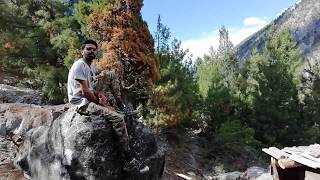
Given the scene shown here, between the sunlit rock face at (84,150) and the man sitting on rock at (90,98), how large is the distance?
234 mm

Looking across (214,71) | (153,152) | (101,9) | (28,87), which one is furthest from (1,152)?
(214,71)

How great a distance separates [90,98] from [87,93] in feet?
0.53

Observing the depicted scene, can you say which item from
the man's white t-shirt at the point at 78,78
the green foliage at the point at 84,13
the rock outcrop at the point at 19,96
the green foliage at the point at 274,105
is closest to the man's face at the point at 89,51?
the man's white t-shirt at the point at 78,78

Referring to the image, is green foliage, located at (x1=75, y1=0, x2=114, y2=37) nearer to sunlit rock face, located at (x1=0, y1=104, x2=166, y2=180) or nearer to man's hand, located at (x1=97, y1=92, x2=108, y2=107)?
sunlit rock face, located at (x1=0, y1=104, x2=166, y2=180)

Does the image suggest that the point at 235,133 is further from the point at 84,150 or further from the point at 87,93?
the point at 87,93

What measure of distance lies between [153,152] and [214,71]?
24505 mm

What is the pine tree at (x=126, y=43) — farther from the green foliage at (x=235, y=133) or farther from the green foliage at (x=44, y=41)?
the green foliage at (x=235, y=133)

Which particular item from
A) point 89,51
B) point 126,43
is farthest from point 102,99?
point 126,43

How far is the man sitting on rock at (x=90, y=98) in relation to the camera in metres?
8.02

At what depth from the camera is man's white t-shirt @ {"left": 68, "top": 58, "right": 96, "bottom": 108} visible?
313 inches

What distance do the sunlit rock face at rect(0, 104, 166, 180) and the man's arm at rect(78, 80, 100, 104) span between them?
1.35 feet

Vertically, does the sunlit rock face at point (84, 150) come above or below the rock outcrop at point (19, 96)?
below

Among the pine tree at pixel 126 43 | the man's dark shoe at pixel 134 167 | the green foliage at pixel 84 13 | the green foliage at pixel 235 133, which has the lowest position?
the green foliage at pixel 235 133

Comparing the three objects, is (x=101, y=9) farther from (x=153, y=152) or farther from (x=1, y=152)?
(x=153, y=152)
